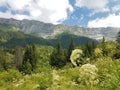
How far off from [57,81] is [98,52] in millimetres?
2166

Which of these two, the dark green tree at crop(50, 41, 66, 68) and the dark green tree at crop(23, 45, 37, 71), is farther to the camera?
the dark green tree at crop(50, 41, 66, 68)

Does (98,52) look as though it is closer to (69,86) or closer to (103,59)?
(103,59)

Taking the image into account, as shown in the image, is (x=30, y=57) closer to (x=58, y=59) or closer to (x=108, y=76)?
(x=58, y=59)

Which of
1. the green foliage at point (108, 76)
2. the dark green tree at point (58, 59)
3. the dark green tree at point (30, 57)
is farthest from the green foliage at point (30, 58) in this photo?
the green foliage at point (108, 76)

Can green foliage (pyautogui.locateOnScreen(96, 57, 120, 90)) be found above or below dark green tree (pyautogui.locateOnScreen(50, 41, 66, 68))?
above

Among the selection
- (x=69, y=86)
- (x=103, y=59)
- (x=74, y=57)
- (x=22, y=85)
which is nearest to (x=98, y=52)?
(x=103, y=59)

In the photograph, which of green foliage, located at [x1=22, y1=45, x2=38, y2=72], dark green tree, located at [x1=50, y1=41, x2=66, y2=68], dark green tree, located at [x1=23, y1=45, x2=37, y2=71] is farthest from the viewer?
dark green tree, located at [x1=50, y1=41, x2=66, y2=68]

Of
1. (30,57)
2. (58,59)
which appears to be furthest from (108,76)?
(58,59)

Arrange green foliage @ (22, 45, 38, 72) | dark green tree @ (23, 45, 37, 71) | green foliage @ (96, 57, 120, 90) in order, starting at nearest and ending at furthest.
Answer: green foliage @ (96, 57, 120, 90), green foliage @ (22, 45, 38, 72), dark green tree @ (23, 45, 37, 71)

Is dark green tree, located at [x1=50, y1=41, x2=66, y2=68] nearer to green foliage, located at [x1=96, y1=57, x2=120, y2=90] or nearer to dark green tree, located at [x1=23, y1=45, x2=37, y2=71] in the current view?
dark green tree, located at [x1=23, y1=45, x2=37, y2=71]

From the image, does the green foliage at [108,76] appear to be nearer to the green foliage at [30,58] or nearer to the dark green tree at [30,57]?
the green foliage at [30,58]

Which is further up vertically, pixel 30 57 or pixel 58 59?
pixel 30 57

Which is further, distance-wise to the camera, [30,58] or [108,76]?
[30,58]

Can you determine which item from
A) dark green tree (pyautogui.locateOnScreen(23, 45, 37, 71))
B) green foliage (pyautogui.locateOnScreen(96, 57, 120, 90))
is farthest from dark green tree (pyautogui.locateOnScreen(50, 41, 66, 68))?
green foliage (pyautogui.locateOnScreen(96, 57, 120, 90))
